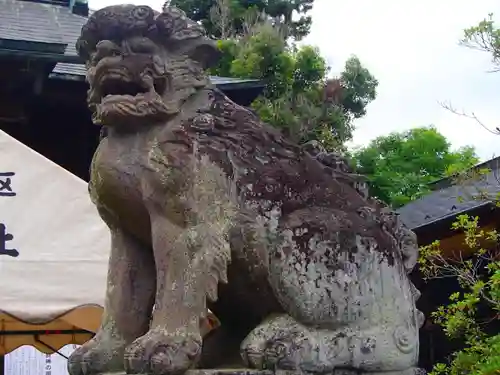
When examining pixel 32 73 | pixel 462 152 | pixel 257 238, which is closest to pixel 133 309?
pixel 257 238

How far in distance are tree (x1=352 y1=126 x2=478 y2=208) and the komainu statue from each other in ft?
48.9

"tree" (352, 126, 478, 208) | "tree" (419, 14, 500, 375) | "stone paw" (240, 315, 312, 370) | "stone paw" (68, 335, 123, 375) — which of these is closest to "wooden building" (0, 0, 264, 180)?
"tree" (419, 14, 500, 375)

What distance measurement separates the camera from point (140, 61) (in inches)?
98.3

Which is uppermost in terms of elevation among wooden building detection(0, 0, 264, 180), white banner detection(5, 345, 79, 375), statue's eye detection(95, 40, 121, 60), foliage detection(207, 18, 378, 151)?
foliage detection(207, 18, 378, 151)

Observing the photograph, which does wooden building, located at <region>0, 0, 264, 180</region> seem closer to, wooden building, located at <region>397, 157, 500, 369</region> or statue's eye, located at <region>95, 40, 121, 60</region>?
wooden building, located at <region>397, 157, 500, 369</region>

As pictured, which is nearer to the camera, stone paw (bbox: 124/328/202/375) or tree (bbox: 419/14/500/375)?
stone paw (bbox: 124/328/202/375)

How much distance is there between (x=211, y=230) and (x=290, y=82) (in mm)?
11965

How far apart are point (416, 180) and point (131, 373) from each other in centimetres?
1698

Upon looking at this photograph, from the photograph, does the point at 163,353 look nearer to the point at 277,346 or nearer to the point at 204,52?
the point at 277,346

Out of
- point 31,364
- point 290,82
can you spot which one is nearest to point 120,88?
point 31,364

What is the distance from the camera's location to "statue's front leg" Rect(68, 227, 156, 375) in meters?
2.56

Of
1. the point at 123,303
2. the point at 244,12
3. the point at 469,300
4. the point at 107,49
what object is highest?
the point at 244,12

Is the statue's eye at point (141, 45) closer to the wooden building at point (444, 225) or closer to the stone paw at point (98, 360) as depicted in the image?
the stone paw at point (98, 360)

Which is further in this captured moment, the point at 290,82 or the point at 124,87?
the point at 290,82
